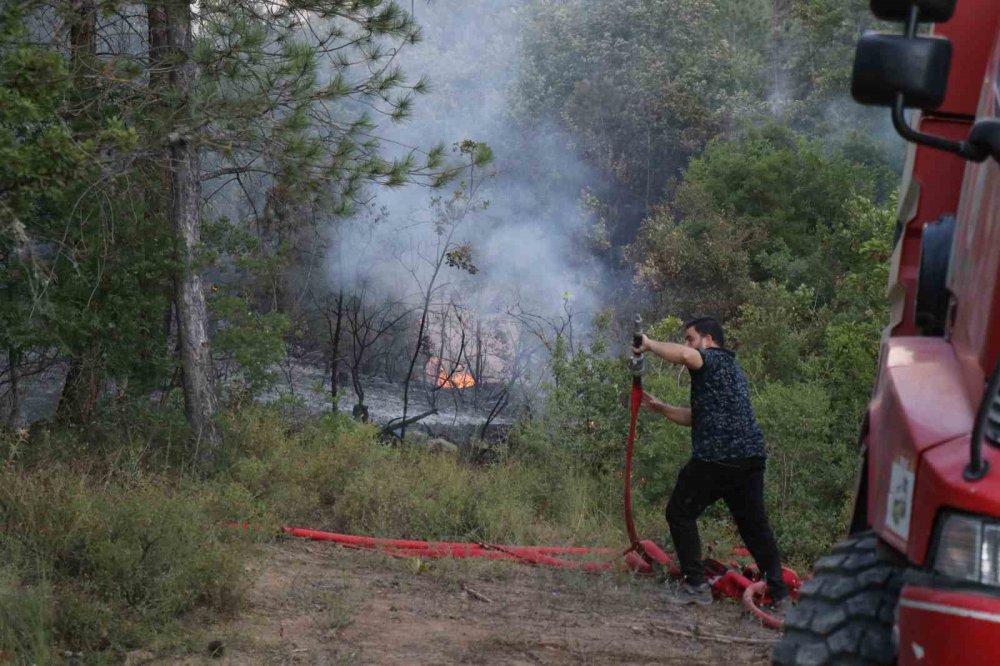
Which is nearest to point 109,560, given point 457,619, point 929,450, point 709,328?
point 457,619

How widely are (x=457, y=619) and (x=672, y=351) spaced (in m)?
2.00

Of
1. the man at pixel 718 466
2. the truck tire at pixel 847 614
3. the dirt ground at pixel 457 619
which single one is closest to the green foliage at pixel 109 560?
the dirt ground at pixel 457 619

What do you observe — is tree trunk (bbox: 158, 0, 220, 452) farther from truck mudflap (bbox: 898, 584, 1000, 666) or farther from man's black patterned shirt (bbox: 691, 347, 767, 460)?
truck mudflap (bbox: 898, 584, 1000, 666)

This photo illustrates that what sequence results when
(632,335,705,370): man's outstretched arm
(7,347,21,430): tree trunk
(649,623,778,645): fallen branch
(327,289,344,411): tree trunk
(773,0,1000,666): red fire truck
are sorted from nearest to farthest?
(773,0,1000,666): red fire truck, (649,623,778,645): fallen branch, (632,335,705,370): man's outstretched arm, (7,347,21,430): tree trunk, (327,289,344,411): tree trunk

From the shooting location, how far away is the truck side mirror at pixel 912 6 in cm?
320

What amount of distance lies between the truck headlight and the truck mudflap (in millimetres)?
47

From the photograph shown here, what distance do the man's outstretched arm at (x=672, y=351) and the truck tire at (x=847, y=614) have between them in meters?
3.24

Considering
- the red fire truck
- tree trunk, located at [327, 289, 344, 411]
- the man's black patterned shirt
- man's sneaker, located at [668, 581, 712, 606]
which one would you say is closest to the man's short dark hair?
the man's black patterned shirt

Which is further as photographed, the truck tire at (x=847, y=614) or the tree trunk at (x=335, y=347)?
the tree trunk at (x=335, y=347)

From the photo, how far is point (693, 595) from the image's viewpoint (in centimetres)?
711

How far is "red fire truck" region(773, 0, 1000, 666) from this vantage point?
2.65 metres

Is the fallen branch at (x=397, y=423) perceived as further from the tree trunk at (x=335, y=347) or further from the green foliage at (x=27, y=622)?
the green foliage at (x=27, y=622)

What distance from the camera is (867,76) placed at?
10.3 feet

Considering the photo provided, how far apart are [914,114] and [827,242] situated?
11.0 metres
